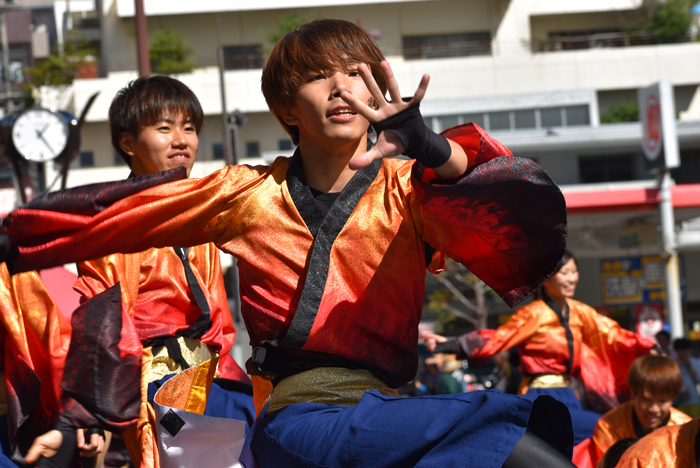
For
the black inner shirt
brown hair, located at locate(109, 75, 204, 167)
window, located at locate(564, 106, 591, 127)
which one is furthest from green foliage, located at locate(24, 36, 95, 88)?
the black inner shirt

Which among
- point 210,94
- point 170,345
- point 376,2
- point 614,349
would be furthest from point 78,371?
point 376,2

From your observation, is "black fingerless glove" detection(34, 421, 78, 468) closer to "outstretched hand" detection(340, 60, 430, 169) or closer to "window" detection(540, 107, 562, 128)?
"outstretched hand" detection(340, 60, 430, 169)

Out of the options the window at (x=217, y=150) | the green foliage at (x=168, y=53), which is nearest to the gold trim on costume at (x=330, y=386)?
the window at (x=217, y=150)

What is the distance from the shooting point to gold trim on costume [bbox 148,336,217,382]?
329 centimetres

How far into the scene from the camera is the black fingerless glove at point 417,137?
186 cm

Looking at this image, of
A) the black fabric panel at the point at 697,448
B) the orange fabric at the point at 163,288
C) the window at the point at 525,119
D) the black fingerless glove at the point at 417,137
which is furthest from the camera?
the window at the point at 525,119

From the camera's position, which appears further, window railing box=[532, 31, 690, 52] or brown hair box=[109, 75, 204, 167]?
window railing box=[532, 31, 690, 52]

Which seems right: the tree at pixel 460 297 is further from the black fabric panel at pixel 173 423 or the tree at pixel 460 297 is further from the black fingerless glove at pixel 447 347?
the black fabric panel at pixel 173 423

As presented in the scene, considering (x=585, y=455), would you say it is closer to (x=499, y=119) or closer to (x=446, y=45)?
(x=499, y=119)

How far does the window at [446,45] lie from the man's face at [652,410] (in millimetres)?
23028

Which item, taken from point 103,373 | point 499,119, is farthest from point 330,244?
point 499,119

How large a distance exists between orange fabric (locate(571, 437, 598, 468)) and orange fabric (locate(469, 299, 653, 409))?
1086 millimetres

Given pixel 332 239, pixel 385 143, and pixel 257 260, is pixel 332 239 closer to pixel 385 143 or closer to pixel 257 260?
pixel 257 260

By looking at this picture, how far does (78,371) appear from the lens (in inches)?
102
